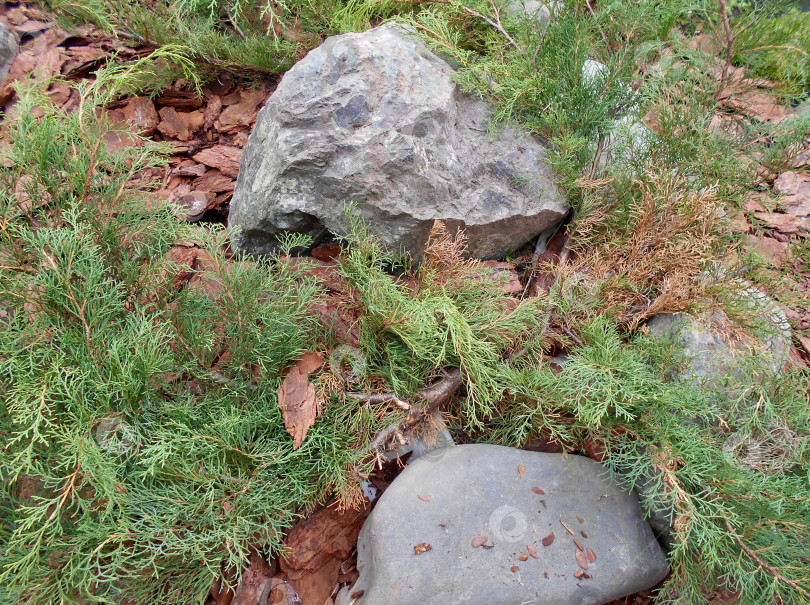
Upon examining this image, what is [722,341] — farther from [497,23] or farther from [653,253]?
[497,23]

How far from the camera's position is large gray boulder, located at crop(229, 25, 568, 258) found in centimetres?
255

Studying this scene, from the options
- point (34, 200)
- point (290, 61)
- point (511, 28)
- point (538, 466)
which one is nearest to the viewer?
point (34, 200)

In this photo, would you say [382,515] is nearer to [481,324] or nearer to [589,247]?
[481,324]

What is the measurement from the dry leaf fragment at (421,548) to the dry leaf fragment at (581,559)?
59 centimetres

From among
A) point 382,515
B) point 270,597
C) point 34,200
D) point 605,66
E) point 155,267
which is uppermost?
point 605,66

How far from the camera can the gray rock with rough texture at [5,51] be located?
3.37 metres

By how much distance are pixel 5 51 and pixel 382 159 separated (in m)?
2.70

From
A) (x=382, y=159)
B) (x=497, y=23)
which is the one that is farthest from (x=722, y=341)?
(x=497, y=23)

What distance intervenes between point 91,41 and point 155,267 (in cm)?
237

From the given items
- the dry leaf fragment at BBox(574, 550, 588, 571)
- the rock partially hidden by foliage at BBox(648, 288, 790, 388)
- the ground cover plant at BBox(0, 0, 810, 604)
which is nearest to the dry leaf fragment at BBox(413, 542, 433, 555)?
the ground cover plant at BBox(0, 0, 810, 604)

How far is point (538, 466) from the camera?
231 centimetres

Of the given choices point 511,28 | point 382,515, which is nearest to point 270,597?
point 382,515

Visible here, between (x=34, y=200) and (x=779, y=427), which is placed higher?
(x=34, y=200)

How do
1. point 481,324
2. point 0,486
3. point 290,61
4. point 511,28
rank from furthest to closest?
1. point 290,61
2. point 511,28
3. point 481,324
4. point 0,486
